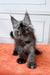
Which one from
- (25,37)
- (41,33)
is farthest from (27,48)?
(41,33)

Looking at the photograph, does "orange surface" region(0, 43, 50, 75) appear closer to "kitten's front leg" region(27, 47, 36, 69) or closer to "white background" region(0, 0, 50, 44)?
"kitten's front leg" region(27, 47, 36, 69)

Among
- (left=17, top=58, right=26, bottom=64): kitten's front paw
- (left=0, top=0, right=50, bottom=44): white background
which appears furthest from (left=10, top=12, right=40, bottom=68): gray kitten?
(left=0, top=0, right=50, bottom=44): white background

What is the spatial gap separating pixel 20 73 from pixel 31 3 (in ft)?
2.14

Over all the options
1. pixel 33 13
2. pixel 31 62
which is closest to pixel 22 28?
pixel 31 62

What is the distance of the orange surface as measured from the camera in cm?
65

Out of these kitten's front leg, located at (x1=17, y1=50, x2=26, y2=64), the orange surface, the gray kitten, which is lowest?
the orange surface

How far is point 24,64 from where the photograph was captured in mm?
724

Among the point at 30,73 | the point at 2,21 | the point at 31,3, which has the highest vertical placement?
the point at 31,3

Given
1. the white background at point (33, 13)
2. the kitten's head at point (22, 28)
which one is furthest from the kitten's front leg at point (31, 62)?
the white background at point (33, 13)

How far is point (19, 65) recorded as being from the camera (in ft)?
2.35

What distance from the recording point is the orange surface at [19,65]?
0.65 m

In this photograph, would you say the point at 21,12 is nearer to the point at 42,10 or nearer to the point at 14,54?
the point at 42,10

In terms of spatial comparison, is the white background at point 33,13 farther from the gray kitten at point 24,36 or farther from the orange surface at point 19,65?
the gray kitten at point 24,36

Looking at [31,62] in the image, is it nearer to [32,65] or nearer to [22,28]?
[32,65]
